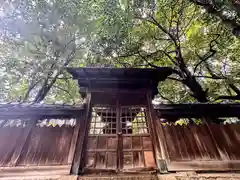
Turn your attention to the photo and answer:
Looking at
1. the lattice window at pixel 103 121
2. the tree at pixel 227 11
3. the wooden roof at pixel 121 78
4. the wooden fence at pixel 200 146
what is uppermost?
the tree at pixel 227 11

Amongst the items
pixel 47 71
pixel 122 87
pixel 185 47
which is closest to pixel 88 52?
pixel 47 71

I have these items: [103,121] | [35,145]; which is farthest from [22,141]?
[103,121]

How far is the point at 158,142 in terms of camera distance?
4.70 metres

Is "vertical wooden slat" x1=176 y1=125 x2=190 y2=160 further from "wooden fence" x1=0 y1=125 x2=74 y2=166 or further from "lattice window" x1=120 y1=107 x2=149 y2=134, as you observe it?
"wooden fence" x1=0 y1=125 x2=74 y2=166

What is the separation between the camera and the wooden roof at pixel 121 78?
6037 mm

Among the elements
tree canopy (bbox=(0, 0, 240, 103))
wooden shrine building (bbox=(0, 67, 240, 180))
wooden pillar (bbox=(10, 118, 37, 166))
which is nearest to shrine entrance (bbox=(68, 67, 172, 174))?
wooden shrine building (bbox=(0, 67, 240, 180))

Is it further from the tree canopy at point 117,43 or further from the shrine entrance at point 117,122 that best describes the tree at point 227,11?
the shrine entrance at point 117,122

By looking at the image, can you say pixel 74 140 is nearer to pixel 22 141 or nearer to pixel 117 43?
pixel 22 141

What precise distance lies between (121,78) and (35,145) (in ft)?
12.5

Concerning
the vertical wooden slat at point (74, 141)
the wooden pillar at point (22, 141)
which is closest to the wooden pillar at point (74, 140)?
the vertical wooden slat at point (74, 141)

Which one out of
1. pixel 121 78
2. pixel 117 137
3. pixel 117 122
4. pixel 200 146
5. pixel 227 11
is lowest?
pixel 200 146

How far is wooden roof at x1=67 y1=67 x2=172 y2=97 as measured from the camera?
6.04m

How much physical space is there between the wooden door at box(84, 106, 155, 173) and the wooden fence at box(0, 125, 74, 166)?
30.6 inches

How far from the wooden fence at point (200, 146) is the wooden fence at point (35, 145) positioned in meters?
3.04
